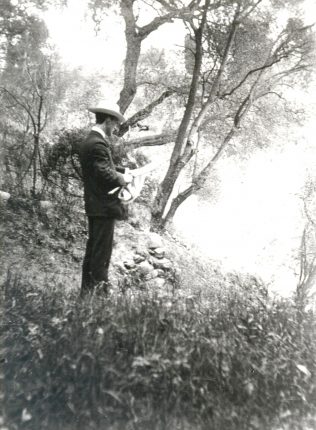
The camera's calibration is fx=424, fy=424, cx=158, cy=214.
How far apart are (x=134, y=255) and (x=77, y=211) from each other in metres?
1.38

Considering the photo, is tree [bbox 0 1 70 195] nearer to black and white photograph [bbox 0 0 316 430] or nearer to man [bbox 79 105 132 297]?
black and white photograph [bbox 0 0 316 430]

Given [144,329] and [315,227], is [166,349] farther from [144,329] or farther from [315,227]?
[315,227]

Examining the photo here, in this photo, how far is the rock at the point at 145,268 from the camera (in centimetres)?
712

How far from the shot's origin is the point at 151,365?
3012 mm

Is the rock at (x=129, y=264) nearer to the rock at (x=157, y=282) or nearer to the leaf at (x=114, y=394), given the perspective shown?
the rock at (x=157, y=282)

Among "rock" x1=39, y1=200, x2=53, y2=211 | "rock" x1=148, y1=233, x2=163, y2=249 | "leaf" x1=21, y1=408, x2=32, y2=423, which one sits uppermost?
"rock" x1=39, y1=200, x2=53, y2=211

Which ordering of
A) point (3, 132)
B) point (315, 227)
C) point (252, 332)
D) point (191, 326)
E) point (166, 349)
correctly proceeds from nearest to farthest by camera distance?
1. point (166, 349)
2. point (191, 326)
3. point (252, 332)
4. point (3, 132)
5. point (315, 227)

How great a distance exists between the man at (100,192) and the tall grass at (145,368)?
0.73 metres

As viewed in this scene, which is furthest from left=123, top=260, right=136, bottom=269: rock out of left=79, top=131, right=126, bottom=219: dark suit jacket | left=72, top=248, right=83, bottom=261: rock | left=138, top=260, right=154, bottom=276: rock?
left=79, top=131, right=126, bottom=219: dark suit jacket

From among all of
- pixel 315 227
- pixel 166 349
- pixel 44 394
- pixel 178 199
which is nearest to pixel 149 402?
pixel 166 349

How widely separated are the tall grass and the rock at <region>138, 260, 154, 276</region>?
3.17m

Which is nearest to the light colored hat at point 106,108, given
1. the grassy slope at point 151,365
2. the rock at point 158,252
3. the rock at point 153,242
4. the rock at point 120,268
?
the grassy slope at point 151,365

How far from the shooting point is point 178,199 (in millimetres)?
11391

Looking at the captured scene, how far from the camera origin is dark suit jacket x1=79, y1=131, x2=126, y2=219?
14.5 feet
